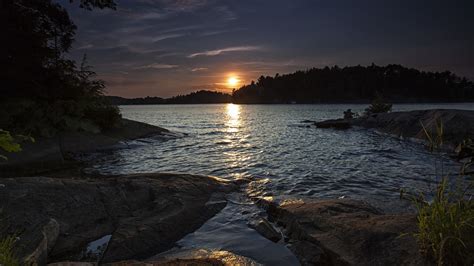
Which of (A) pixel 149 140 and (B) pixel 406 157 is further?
(A) pixel 149 140

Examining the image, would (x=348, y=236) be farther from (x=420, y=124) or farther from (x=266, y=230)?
(x=420, y=124)

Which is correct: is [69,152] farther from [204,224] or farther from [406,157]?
[406,157]

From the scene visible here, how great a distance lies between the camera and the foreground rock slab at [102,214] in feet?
16.0

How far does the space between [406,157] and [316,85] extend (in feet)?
609

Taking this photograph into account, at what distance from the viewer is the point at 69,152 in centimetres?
1566

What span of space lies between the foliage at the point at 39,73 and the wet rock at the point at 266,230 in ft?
44.8

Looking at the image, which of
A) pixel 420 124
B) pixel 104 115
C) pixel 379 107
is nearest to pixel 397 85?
pixel 379 107

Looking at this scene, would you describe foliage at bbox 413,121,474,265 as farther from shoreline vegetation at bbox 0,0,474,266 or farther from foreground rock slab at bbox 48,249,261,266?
foreground rock slab at bbox 48,249,261,266

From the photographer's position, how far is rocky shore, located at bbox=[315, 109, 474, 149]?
17.0 meters

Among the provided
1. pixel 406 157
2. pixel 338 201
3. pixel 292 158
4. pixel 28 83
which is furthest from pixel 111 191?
pixel 406 157

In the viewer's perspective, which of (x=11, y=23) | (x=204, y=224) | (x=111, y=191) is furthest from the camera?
(x=11, y=23)

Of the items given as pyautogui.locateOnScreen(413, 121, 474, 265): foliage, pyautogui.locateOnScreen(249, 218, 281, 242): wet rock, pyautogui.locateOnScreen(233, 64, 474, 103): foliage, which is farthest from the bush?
pyautogui.locateOnScreen(233, 64, 474, 103): foliage

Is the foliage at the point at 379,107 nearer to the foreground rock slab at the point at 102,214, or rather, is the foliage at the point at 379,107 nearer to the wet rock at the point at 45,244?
the foreground rock slab at the point at 102,214

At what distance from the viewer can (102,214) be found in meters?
6.16
